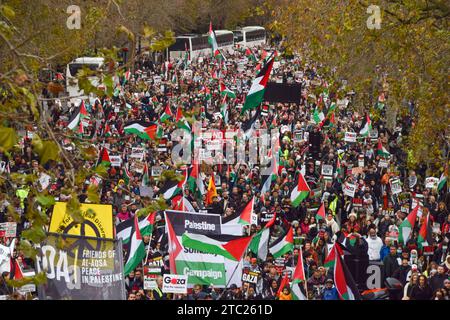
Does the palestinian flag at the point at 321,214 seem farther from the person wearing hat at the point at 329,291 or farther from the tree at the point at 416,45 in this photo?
the person wearing hat at the point at 329,291

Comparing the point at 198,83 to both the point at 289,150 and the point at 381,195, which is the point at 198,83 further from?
the point at 381,195

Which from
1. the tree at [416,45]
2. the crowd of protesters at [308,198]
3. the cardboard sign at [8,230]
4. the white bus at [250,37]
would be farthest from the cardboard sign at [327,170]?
the white bus at [250,37]

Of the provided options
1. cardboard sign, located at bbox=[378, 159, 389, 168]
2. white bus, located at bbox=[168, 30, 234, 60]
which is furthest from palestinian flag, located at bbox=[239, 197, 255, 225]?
white bus, located at bbox=[168, 30, 234, 60]

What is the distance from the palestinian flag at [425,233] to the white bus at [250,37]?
203 ft

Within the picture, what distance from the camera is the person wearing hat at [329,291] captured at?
14.3 m

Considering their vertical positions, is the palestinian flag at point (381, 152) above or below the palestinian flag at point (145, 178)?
above

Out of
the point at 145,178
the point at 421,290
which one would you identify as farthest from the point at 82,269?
the point at 145,178

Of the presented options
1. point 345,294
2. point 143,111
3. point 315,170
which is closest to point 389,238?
point 345,294

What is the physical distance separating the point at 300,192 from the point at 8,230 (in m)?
6.31

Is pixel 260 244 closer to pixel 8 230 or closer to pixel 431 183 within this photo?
pixel 8 230

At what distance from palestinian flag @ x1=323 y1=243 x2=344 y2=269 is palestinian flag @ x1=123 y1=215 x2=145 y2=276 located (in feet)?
8.72

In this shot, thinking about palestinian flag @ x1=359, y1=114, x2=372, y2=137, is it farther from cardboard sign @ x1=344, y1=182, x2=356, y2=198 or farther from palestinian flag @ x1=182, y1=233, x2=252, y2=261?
palestinian flag @ x1=182, y1=233, x2=252, y2=261

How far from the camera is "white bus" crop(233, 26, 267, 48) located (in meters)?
80.6

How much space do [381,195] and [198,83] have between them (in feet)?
82.8
